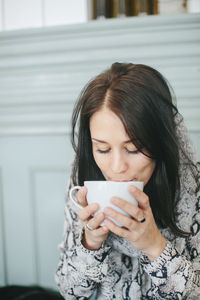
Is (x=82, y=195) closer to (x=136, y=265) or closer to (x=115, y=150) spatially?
(x=115, y=150)

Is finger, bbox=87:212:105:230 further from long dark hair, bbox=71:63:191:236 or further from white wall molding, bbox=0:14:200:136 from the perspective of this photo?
white wall molding, bbox=0:14:200:136

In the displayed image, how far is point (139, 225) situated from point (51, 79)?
31.0 inches

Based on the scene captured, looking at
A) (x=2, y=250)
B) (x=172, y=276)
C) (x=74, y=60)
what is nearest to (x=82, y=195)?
(x=172, y=276)

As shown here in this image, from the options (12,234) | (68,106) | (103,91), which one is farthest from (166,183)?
(12,234)

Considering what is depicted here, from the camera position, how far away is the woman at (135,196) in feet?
2.38

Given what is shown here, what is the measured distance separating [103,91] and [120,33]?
1.57 feet

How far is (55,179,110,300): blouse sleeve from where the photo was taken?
0.82 m

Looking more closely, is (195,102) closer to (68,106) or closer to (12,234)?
(68,106)

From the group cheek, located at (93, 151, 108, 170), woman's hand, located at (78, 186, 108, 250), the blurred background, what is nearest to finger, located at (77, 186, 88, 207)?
woman's hand, located at (78, 186, 108, 250)

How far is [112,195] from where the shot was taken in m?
0.64

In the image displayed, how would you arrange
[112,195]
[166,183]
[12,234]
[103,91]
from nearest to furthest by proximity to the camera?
[112,195]
[103,91]
[166,183]
[12,234]

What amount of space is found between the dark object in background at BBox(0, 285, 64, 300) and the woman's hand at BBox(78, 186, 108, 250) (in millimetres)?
592

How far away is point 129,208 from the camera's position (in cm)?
65

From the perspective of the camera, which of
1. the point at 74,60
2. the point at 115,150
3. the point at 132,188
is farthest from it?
the point at 74,60
